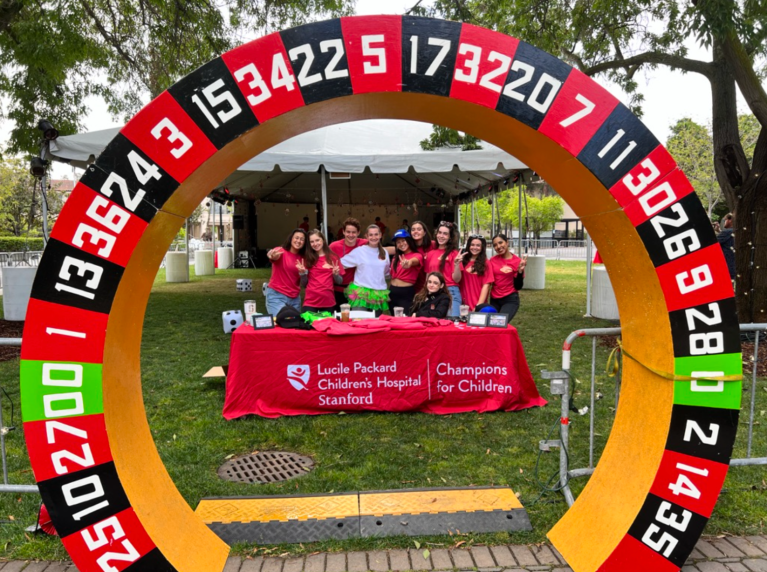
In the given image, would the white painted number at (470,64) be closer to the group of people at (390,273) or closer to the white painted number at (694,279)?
the white painted number at (694,279)

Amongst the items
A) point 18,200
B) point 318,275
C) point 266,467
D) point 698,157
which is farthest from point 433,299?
point 18,200

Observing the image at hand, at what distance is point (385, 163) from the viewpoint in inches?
382

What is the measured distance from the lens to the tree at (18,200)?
113 feet

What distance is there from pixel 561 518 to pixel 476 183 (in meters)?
11.9

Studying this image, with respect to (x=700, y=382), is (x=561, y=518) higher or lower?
lower

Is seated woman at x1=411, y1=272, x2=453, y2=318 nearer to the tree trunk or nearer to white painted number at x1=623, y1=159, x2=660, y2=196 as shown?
white painted number at x1=623, y1=159, x2=660, y2=196

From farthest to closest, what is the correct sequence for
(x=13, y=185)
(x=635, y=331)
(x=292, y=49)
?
(x=13, y=185)
(x=635, y=331)
(x=292, y=49)

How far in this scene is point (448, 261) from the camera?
694 cm

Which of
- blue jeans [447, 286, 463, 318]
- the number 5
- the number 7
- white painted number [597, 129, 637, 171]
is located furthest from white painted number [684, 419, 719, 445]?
blue jeans [447, 286, 463, 318]

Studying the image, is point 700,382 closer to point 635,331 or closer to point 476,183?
point 635,331

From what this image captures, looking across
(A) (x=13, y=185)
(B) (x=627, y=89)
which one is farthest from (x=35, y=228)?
(B) (x=627, y=89)

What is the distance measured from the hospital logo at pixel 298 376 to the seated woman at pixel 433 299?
148 centimetres

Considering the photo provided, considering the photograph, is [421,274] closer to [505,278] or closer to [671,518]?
[505,278]

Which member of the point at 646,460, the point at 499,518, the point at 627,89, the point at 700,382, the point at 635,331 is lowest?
the point at 499,518
